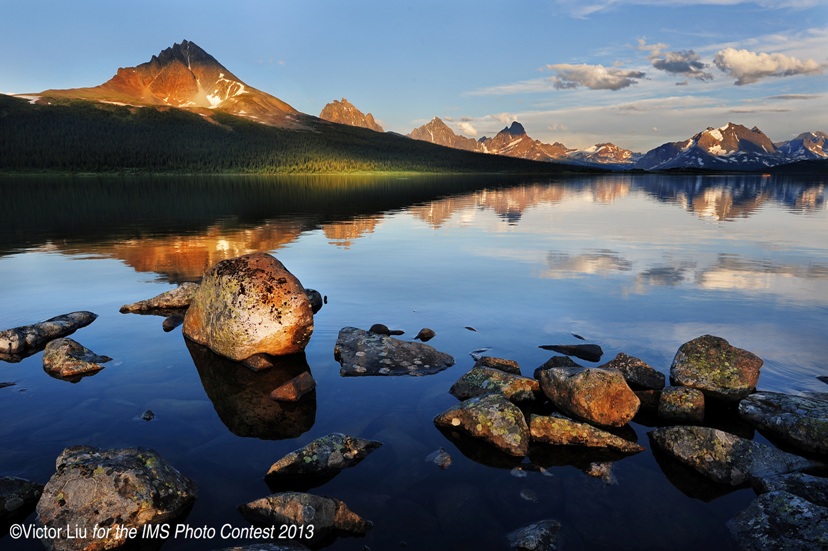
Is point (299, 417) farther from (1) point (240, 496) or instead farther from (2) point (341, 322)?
(2) point (341, 322)

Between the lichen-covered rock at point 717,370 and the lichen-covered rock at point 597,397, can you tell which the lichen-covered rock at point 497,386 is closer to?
the lichen-covered rock at point 597,397

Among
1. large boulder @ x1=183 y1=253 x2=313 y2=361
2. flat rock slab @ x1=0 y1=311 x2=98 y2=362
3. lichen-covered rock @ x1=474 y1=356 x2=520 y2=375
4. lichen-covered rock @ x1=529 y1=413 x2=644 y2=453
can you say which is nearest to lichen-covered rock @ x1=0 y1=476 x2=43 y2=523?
large boulder @ x1=183 y1=253 x2=313 y2=361

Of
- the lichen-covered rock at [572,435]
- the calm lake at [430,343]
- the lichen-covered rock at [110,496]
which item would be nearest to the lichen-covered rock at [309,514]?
the calm lake at [430,343]

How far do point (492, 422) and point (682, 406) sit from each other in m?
4.37

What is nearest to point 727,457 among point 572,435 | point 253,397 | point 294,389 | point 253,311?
point 572,435

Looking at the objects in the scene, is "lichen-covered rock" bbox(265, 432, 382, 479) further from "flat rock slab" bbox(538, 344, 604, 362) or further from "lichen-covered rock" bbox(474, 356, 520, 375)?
"flat rock slab" bbox(538, 344, 604, 362)

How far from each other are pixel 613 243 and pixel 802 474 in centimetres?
2943

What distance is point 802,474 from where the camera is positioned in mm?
7926

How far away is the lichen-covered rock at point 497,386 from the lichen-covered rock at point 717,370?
3635mm

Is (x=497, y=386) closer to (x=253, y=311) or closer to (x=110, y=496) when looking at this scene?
(x=253, y=311)

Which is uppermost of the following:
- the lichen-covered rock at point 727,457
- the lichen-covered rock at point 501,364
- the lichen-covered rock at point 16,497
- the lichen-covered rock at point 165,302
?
the lichen-covered rock at point 165,302

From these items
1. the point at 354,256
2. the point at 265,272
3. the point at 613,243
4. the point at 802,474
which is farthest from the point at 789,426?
the point at 613,243

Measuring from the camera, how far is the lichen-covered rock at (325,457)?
822cm

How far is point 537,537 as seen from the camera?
22.5 ft
